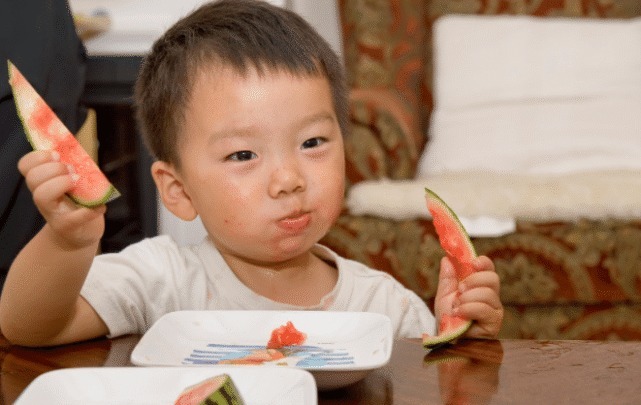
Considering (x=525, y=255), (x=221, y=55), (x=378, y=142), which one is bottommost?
(x=525, y=255)

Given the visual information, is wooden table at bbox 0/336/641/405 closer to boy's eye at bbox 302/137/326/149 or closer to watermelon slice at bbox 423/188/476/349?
watermelon slice at bbox 423/188/476/349

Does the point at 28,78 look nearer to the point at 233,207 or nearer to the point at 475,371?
the point at 233,207

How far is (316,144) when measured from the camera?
1.20 metres

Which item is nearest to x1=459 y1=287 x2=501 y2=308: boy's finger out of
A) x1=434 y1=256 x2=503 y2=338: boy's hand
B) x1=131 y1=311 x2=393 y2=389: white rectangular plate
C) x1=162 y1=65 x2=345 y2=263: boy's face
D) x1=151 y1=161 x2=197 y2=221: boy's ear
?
x1=434 y1=256 x2=503 y2=338: boy's hand

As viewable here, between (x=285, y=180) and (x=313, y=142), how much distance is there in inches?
4.3

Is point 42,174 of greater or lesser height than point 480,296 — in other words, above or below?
above

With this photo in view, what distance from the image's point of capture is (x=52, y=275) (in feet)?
3.26

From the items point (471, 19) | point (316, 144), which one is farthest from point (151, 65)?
point (471, 19)

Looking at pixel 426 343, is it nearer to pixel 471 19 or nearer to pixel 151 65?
pixel 151 65

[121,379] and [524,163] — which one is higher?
[121,379]

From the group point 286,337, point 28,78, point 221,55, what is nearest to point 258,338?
point 286,337

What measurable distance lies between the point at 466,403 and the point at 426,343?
17 cm

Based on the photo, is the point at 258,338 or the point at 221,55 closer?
the point at 258,338

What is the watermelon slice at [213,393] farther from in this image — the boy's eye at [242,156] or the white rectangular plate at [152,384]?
the boy's eye at [242,156]
